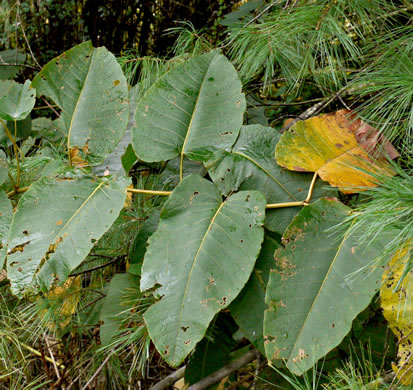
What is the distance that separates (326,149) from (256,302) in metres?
0.28

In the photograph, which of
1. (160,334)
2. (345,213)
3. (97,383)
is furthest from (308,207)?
(97,383)

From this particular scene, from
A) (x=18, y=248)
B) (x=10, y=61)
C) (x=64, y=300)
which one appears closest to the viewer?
(x=18, y=248)

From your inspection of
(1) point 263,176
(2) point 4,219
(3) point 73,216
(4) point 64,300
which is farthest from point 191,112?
(4) point 64,300

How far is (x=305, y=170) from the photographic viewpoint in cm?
86

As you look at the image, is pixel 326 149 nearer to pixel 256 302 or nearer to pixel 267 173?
pixel 267 173

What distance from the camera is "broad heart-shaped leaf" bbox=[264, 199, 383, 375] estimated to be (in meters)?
0.71

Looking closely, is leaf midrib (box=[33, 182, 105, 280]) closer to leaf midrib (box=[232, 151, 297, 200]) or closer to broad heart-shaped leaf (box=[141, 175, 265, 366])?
broad heart-shaped leaf (box=[141, 175, 265, 366])

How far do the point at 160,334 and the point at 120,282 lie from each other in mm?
289

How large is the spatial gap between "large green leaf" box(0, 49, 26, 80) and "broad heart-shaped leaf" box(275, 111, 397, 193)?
Result: 135 cm

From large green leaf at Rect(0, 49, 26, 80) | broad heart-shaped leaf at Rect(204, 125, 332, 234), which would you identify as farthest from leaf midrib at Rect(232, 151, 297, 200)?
large green leaf at Rect(0, 49, 26, 80)

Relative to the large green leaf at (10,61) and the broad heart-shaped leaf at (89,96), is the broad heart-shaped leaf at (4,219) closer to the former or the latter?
the broad heart-shaped leaf at (89,96)

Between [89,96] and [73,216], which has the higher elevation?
[89,96]

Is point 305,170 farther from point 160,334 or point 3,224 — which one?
point 3,224

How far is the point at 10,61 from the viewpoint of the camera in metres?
2.05
